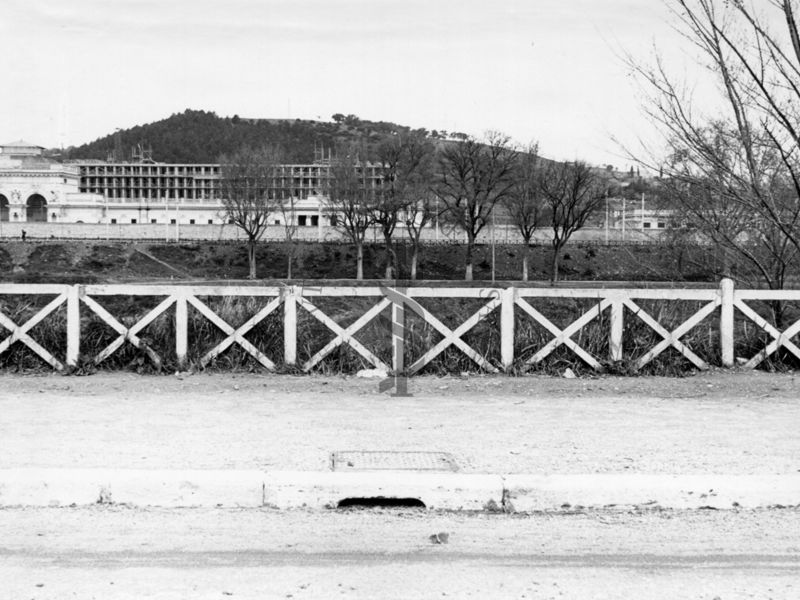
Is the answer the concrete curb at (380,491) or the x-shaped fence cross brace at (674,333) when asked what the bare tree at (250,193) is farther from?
the concrete curb at (380,491)

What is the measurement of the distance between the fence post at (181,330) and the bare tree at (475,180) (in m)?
83.1

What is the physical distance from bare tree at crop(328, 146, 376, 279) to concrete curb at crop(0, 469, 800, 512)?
3564 inches

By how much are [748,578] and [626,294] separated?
7.87 meters

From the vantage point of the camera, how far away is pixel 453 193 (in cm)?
9688

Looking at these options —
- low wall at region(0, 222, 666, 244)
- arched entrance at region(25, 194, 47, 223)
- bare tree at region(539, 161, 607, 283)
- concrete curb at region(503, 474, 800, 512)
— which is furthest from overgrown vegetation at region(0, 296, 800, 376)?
arched entrance at region(25, 194, 47, 223)

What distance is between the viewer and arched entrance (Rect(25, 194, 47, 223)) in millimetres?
151250

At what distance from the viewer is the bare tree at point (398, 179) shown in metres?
97.0

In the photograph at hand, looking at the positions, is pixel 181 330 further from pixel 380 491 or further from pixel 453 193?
pixel 453 193

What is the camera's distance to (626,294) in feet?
41.1

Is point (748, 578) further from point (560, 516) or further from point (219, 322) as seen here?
point (219, 322)

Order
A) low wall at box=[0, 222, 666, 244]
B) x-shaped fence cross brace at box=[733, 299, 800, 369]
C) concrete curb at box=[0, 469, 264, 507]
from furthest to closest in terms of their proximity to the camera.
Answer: low wall at box=[0, 222, 666, 244] → x-shaped fence cross brace at box=[733, 299, 800, 369] → concrete curb at box=[0, 469, 264, 507]

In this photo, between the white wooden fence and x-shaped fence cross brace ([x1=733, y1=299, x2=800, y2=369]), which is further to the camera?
x-shaped fence cross brace ([x1=733, y1=299, x2=800, y2=369])

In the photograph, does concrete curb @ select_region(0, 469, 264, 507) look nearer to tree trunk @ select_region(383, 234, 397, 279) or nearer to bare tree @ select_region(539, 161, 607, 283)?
bare tree @ select_region(539, 161, 607, 283)

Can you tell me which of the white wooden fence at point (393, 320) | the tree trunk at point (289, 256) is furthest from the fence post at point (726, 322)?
the tree trunk at point (289, 256)
